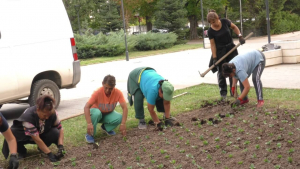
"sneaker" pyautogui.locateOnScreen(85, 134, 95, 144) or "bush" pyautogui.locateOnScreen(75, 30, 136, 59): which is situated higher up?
"bush" pyautogui.locateOnScreen(75, 30, 136, 59)

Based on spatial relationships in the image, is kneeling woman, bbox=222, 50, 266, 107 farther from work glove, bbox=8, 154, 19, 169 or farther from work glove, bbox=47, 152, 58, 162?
work glove, bbox=8, 154, 19, 169

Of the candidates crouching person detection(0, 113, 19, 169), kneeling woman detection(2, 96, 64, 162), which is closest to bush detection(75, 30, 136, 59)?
kneeling woman detection(2, 96, 64, 162)

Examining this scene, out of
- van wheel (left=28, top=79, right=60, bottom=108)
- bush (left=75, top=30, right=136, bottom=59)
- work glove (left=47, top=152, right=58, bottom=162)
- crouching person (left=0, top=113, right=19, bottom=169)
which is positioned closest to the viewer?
crouching person (left=0, top=113, right=19, bottom=169)

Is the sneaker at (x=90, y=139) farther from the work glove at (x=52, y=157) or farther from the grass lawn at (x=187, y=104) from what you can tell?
the work glove at (x=52, y=157)

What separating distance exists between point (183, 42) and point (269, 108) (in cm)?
2586

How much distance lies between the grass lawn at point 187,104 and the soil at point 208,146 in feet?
1.41

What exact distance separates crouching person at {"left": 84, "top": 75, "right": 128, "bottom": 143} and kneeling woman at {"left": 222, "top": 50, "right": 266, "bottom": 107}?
67.6 inches

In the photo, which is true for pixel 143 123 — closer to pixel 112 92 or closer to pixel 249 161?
pixel 112 92

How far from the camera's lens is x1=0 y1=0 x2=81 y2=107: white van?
24.8ft

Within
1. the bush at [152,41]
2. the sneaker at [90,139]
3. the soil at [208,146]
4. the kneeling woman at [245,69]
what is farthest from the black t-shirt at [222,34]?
the bush at [152,41]

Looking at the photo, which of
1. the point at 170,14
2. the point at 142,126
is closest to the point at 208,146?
the point at 142,126

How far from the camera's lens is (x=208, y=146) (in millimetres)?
5008

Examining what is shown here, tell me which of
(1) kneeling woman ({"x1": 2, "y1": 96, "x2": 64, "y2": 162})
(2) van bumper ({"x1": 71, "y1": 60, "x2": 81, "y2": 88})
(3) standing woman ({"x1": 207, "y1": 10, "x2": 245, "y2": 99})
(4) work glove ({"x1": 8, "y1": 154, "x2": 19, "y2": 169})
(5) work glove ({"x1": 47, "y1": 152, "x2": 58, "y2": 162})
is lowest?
(5) work glove ({"x1": 47, "y1": 152, "x2": 58, "y2": 162})

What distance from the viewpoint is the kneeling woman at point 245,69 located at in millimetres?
6199
